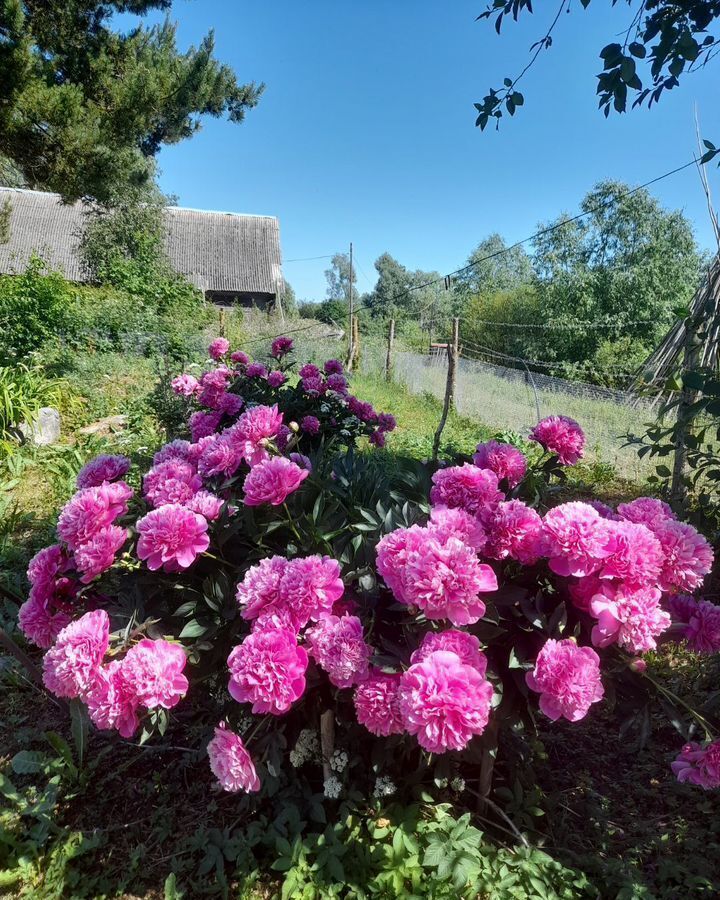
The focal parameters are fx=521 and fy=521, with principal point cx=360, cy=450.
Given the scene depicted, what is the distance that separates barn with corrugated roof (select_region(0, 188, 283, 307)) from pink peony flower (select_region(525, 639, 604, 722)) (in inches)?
877

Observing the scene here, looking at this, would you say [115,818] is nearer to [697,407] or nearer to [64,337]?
[697,407]

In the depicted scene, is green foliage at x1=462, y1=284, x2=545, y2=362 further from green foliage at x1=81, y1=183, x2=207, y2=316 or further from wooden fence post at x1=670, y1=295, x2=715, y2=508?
wooden fence post at x1=670, y1=295, x2=715, y2=508

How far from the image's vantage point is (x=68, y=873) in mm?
1323

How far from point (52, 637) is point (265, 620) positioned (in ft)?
2.27

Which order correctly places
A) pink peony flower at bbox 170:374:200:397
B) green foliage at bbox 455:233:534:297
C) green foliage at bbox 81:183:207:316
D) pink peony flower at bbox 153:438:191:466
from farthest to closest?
1. green foliage at bbox 455:233:534:297
2. green foliage at bbox 81:183:207:316
3. pink peony flower at bbox 170:374:200:397
4. pink peony flower at bbox 153:438:191:466

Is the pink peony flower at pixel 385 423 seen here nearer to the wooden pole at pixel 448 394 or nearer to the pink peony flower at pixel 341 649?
the wooden pole at pixel 448 394

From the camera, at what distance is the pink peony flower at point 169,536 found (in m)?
1.11

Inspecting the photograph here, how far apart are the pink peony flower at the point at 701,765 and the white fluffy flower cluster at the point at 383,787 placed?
0.64 meters

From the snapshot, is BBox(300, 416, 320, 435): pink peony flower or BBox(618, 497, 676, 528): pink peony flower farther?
BBox(300, 416, 320, 435): pink peony flower

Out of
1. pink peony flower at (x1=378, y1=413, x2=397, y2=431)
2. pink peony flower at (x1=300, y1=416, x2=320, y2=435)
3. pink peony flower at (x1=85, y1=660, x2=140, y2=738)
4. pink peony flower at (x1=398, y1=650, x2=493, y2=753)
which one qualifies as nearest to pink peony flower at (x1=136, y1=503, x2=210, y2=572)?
pink peony flower at (x1=85, y1=660, x2=140, y2=738)

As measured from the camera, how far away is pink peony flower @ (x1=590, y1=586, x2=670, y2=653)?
0.96m

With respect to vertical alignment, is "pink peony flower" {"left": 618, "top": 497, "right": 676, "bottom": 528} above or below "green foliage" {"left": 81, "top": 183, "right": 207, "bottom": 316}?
below

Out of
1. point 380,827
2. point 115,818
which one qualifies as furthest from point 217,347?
point 380,827

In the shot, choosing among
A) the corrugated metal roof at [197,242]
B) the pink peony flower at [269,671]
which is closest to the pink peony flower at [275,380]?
the pink peony flower at [269,671]
